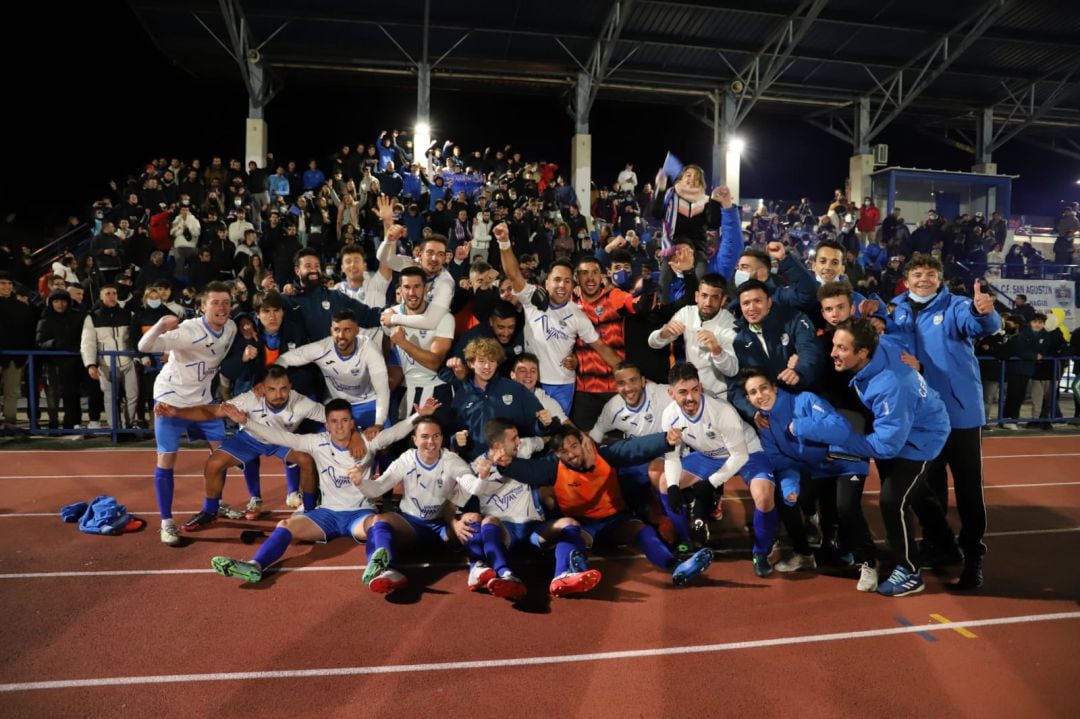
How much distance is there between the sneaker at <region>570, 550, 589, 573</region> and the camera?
4648mm

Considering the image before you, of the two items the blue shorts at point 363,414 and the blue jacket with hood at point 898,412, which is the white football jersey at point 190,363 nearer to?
the blue shorts at point 363,414

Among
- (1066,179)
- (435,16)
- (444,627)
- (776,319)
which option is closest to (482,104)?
(435,16)

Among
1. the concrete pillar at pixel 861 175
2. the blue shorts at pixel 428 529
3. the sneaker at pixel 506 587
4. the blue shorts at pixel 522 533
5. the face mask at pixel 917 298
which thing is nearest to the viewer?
the sneaker at pixel 506 587

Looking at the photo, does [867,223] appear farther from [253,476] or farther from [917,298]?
[253,476]

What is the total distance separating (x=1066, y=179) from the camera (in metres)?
29.4

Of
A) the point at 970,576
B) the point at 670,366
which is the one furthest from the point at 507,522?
the point at 970,576

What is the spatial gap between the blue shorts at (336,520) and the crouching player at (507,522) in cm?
93

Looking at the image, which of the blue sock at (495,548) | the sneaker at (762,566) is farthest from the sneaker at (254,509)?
the sneaker at (762,566)

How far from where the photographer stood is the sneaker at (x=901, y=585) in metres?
4.64

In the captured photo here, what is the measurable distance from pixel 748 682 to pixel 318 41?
20020mm

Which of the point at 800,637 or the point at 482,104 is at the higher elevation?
the point at 482,104

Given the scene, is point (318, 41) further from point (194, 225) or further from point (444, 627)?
point (444, 627)

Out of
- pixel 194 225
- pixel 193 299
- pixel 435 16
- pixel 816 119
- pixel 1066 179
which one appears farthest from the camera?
pixel 1066 179

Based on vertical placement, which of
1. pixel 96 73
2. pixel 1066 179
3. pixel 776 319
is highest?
pixel 96 73
